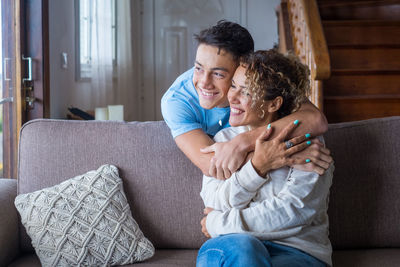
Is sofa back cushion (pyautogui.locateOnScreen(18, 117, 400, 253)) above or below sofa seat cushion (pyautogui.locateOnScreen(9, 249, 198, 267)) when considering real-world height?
above

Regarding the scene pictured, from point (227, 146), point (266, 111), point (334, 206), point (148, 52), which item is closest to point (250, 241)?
point (227, 146)

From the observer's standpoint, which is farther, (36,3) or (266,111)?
(36,3)

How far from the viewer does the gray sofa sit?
69.1 inches

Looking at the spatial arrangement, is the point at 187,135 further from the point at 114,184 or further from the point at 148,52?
the point at 148,52

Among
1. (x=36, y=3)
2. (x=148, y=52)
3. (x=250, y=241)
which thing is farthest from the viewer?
(x=148, y=52)

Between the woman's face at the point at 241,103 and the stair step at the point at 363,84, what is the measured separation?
2497mm

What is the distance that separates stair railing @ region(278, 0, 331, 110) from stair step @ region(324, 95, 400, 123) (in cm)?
46

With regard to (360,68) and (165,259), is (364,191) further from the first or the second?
(360,68)

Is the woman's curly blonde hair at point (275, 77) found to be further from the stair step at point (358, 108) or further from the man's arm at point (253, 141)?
the stair step at point (358, 108)

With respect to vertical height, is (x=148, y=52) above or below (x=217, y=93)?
above

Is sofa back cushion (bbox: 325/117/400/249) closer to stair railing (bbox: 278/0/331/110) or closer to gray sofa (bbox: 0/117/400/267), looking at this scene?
gray sofa (bbox: 0/117/400/267)

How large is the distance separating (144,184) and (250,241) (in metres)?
0.59

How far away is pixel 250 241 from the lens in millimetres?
1303

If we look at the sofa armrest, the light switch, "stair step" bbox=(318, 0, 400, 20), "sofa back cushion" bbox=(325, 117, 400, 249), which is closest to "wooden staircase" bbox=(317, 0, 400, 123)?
"stair step" bbox=(318, 0, 400, 20)
